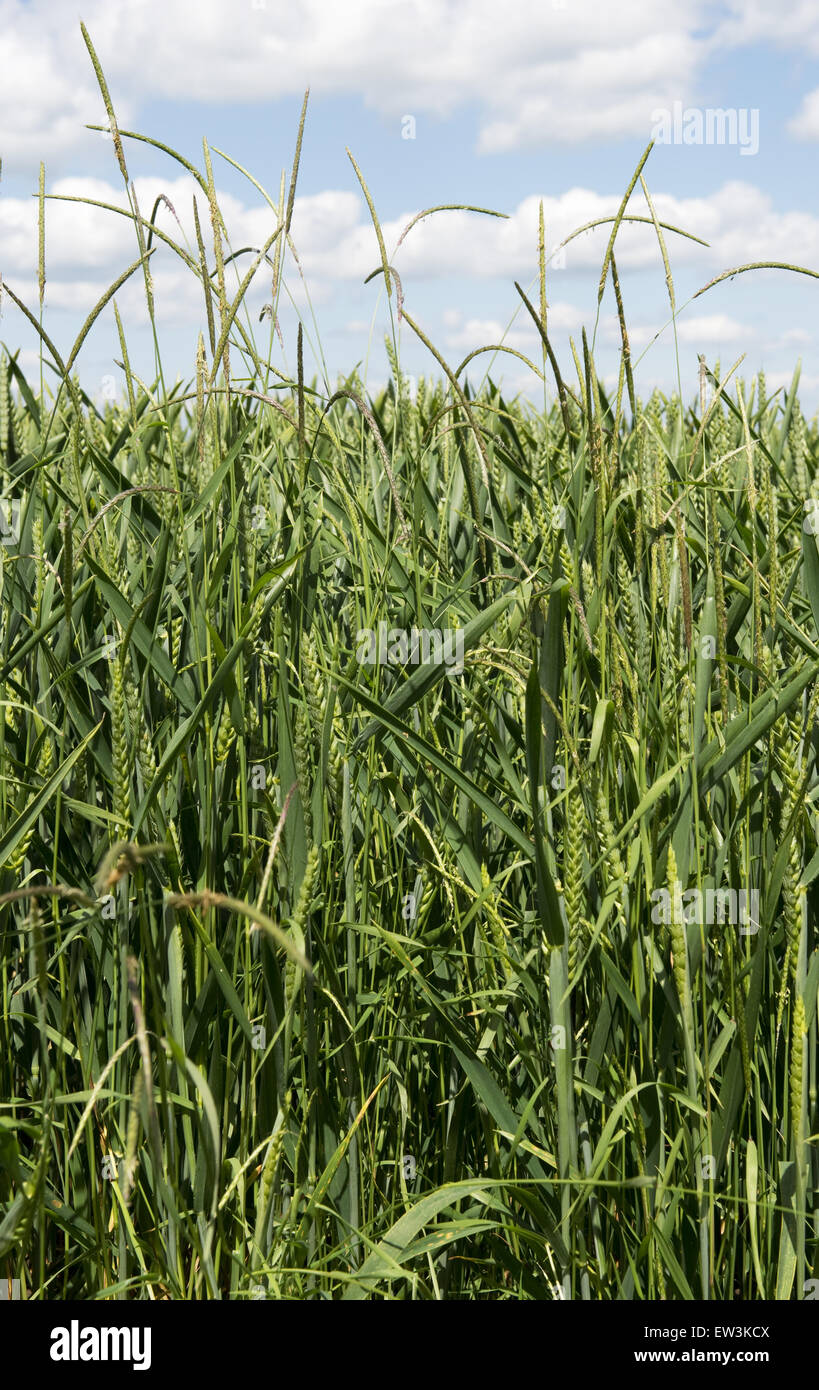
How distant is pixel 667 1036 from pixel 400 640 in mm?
547

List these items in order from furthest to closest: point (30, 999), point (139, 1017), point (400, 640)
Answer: point (400, 640) < point (30, 999) < point (139, 1017)

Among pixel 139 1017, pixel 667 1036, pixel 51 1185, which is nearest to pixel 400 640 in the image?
pixel 667 1036

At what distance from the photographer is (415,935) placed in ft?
3.52

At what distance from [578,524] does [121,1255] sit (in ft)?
2.82

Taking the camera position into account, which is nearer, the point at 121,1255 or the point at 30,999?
the point at 121,1255

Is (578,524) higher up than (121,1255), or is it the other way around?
(578,524)

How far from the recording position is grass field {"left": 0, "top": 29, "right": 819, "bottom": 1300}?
0.86m

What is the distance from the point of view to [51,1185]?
1.03 m

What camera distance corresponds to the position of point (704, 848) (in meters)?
1.03

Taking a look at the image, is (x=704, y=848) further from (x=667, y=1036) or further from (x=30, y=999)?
(x=30, y=999)

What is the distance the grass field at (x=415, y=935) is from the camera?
0.86 meters

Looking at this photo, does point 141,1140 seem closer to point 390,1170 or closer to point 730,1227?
point 390,1170
